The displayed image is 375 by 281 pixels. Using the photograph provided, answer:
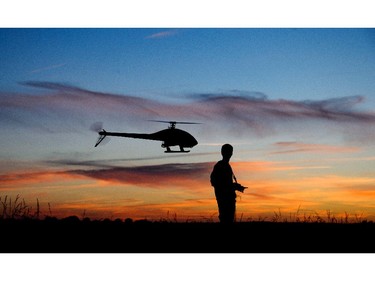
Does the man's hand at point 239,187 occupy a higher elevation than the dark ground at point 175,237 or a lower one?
higher

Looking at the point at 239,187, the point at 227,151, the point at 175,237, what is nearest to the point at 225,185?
the point at 239,187

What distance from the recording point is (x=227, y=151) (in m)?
13.6

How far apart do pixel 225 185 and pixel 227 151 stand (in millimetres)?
568

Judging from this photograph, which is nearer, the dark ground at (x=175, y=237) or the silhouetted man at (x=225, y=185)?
the dark ground at (x=175, y=237)

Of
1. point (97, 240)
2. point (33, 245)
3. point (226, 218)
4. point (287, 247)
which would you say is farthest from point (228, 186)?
point (33, 245)

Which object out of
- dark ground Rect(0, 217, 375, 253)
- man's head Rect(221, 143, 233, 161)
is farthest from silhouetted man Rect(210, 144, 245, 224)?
dark ground Rect(0, 217, 375, 253)

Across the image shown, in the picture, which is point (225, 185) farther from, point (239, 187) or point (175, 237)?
point (175, 237)

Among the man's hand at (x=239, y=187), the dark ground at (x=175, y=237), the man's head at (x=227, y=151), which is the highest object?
the man's head at (x=227, y=151)

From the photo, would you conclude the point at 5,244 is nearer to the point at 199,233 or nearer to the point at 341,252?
the point at 199,233

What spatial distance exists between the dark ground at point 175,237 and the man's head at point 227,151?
47.1 inches

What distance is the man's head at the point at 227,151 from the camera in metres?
13.5

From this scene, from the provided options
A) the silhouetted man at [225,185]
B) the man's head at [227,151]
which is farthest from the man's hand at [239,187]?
the man's head at [227,151]

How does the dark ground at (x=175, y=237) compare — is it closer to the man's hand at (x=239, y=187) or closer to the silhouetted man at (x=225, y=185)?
the silhouetted man at (x=225, y=185)

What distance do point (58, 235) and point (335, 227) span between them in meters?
4.78
